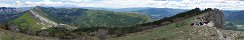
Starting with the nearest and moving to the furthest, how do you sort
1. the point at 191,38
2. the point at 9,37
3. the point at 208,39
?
the point at 208,39 < the point at 191,38 < the point at 9,37

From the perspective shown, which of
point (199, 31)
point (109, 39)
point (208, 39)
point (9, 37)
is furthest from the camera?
point (109, 39)

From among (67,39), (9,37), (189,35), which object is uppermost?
(189,35)

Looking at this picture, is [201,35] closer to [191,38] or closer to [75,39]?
[191,38]

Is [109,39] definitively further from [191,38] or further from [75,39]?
[191,38]

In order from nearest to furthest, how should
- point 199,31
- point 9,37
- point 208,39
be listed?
point 208,39, point 199,31, point 9,37

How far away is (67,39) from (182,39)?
46269 mm

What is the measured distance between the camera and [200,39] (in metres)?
53.2

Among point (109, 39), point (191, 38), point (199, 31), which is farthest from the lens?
point (109, 39)

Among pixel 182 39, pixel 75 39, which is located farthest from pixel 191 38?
pixel 75 39

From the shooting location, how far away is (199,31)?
6006cm

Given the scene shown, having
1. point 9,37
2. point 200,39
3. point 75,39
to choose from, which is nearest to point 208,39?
point 200,39

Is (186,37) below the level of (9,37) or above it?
above

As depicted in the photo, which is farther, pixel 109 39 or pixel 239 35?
pixel 109 39

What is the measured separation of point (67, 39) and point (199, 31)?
44.2 m
